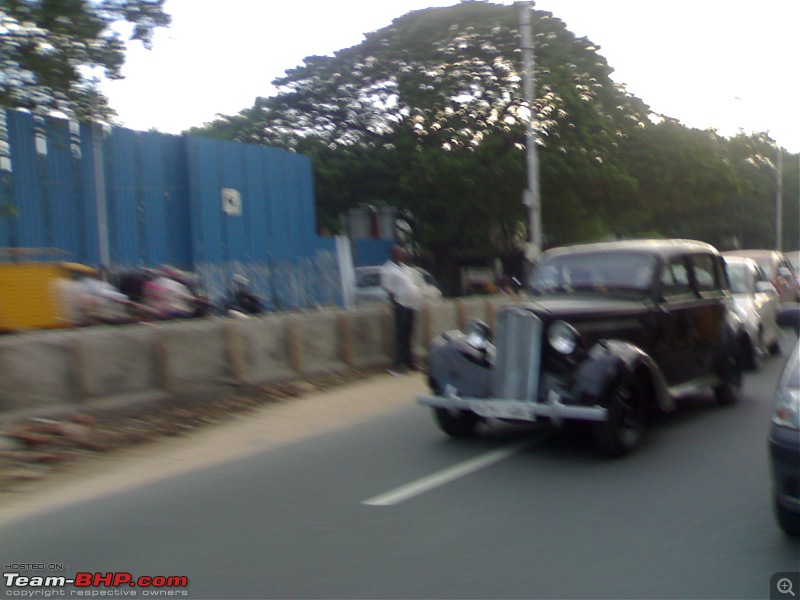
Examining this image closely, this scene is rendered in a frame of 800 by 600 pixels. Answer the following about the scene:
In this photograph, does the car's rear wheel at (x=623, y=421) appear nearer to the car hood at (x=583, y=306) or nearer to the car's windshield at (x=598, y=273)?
the car hood at (x=583, y=306)

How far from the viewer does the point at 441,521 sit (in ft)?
18.0

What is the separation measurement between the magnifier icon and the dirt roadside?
186 inches

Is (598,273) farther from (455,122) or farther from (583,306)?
(455,122)

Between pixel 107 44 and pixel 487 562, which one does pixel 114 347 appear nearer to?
pixel 487 562

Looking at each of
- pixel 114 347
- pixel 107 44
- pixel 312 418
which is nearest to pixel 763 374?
pixel 312 418

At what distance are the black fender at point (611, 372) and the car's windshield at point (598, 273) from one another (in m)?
1.02

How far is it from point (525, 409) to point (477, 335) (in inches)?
50.3

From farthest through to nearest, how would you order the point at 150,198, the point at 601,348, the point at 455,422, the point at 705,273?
the point at 150,198
the point at 705,273
the point at 455,422
the point at 601,348

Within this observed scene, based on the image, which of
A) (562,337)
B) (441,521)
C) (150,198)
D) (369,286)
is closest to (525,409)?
(562,337)

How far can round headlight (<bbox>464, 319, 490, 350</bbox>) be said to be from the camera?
309 inches

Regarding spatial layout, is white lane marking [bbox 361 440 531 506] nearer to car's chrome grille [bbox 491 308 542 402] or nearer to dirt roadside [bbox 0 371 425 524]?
car's chrome grille [bbox 491 308 542 402]

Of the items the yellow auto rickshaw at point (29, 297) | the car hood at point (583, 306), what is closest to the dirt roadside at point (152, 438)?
the car hood at point (583, 306)

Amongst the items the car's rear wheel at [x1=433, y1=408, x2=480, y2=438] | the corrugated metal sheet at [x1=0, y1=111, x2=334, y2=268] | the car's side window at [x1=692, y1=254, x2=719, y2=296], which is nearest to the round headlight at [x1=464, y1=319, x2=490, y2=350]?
the car's rear wheel at [x1=433, y1=408, x2=480, y2=438]

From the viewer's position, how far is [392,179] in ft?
95.0
